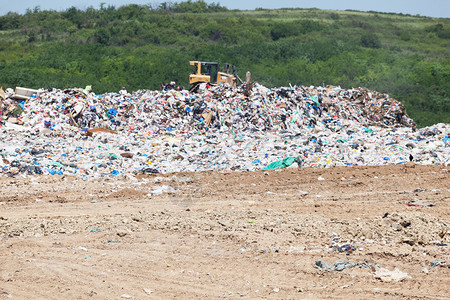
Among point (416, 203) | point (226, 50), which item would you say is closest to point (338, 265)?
point (416, 203)

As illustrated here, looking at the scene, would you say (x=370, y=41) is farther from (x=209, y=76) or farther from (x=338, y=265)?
(x=338, y=265)

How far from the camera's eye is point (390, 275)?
4984 millimetres

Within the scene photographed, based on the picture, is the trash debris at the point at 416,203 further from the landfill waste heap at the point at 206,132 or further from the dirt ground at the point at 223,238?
the landfill waste heap at the point at 206,132

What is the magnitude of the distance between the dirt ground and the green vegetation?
14512 mm

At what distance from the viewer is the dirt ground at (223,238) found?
4.90 metres

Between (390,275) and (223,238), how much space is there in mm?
1938

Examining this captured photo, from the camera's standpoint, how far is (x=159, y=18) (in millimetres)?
45125

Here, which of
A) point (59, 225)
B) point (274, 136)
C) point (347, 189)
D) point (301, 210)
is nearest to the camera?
point (59, 225)

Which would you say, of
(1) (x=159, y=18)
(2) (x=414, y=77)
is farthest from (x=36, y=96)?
(1) (x=159, y=18)

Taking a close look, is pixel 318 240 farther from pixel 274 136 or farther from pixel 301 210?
pixel 274 136

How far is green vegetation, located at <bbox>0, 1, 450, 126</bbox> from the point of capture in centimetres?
2728

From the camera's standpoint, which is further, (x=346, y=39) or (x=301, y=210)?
(x=346, y=39)

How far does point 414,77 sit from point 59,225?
27.0m

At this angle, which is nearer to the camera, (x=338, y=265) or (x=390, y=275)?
(x=390, y=275)
